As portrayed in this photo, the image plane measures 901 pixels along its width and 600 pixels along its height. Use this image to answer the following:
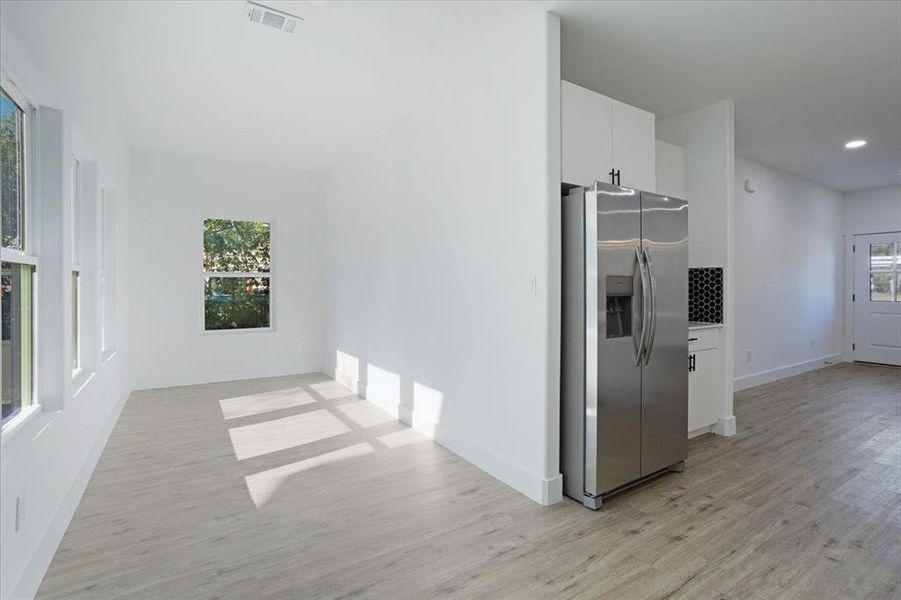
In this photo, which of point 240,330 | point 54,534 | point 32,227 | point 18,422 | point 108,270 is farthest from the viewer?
point 240,330

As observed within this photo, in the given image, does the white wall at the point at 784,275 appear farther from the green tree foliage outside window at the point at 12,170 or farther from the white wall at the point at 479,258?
the green tree foliage outside window at the point at 12,170

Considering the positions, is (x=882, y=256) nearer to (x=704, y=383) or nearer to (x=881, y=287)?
(x=881, y=287)

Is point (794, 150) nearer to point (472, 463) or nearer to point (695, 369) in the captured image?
point (695, 369)

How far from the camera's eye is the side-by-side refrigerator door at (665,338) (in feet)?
9.73

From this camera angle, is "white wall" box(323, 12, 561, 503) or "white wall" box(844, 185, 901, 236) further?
"white wall" box(844, 185, 901, 236)

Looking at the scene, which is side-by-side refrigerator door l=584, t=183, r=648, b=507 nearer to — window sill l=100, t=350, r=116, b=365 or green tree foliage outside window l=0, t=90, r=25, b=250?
green tree foliage outside window l=0, t=90, r=25, b=250

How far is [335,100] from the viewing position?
4016 millimetres

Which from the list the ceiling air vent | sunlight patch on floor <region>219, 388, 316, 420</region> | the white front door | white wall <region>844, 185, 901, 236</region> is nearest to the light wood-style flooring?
sunlight patch on floor <region>219, 388, 316, 420</region>

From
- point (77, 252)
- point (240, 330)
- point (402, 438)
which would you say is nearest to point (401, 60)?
point (77, 252)

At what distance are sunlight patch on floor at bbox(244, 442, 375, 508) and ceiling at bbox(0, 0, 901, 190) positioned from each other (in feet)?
8.48

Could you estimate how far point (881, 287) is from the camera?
7.57 meters

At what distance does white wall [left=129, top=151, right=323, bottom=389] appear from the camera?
5.66m

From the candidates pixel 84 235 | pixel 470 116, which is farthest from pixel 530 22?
pixel 84 235

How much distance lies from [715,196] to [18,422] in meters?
5.04
